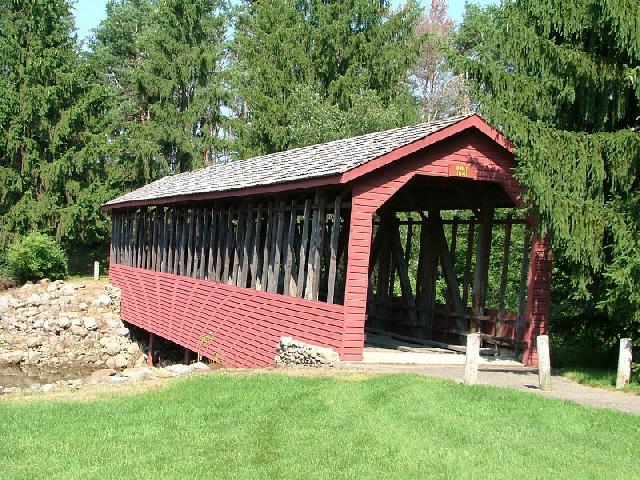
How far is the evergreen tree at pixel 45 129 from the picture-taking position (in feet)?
108

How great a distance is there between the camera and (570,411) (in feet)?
31.1

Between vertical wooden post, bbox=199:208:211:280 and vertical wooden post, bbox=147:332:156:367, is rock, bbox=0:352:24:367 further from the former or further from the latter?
vertical wooden post, bbox=199:208:211:280

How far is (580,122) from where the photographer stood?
13578mm

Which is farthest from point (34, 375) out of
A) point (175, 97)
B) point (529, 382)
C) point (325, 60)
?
point (175, 97)

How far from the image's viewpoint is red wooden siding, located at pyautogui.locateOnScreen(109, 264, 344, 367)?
1403cm

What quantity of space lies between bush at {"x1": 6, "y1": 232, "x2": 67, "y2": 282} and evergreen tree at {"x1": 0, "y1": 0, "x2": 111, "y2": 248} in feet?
6.56

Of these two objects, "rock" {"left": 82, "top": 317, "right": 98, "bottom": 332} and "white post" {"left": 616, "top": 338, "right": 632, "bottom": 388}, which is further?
"rock" {"left": 82, "top": 317, "right": 98, "bottom": 332}

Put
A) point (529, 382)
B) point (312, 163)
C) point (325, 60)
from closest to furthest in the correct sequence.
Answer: point (529, 382) → point (312, 163) → point (325, 60)

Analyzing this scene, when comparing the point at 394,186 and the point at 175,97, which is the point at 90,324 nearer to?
the point at 394,186

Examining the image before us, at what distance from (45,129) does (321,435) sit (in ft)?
93.2

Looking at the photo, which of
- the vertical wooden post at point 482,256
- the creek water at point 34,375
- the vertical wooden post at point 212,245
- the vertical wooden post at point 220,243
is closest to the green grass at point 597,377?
the vertical wooden post at point 482,256

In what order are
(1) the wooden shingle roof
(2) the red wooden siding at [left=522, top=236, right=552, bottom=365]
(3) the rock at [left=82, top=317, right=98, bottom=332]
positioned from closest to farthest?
(1) the wooden shingle roof, (2) the red wooden siding at [left=522, top=236, right=552, bottom=365], (3) the rock at [left=82, top=317, right=98, bottom=332]

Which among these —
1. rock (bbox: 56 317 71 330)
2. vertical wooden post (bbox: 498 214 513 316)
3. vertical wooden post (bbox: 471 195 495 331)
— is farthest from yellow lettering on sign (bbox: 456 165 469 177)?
rock (bbox: 56 317 71 330)

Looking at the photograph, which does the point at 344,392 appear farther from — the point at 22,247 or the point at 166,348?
the point at 22,247
